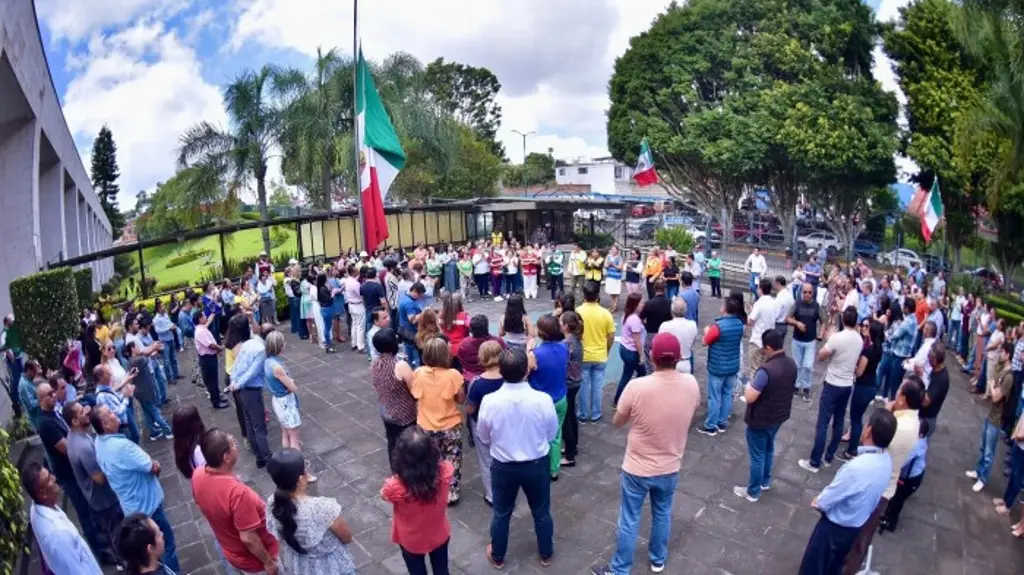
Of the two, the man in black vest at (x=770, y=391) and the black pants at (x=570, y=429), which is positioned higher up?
the man in black vest at (x=770, y=391)

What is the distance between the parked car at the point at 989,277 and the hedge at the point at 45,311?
20.7m

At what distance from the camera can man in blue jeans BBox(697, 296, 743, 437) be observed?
20.1 feet

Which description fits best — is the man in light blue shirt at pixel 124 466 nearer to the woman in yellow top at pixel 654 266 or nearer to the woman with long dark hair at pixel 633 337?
the woman with long dark hair at pixel 633 337

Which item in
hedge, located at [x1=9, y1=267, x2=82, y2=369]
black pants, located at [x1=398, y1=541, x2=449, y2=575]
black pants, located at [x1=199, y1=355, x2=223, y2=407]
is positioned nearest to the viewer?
black pants, located at [x1=398, y1=541, x2=449, y2=575]

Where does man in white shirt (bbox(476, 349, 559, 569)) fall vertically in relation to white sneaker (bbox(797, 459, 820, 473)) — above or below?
above

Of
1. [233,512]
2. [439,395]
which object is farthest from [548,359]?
[233,512]

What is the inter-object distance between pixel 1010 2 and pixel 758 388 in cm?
1157

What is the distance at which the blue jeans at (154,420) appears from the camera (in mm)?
7047

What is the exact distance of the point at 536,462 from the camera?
4043 mm

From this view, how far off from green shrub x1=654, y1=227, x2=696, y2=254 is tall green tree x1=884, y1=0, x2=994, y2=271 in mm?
7313

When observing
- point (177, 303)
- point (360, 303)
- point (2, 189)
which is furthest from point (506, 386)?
point (2, 189)

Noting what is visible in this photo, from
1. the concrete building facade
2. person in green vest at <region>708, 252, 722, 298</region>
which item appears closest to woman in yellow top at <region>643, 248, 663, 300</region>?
person in green vest at <region>708, 252, 722, 298</region>

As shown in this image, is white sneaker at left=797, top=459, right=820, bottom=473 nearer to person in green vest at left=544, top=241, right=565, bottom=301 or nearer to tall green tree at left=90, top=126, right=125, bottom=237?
person in green vest at left=544, top=241, right=565, bottom=301

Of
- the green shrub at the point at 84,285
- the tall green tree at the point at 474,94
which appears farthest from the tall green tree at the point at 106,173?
the green shrub at the point at 84,285
